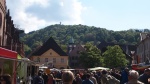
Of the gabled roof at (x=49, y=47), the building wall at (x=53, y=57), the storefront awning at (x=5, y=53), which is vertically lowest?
the storefront awning at (x=5, y=53)

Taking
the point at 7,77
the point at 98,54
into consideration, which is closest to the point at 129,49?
the point at 98,54

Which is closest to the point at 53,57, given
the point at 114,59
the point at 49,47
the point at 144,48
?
the point at 49,47

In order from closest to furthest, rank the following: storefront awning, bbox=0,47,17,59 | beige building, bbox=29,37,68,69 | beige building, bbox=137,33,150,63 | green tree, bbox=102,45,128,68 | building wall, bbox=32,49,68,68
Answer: storefront awning, bbox=0,47,17,59
beige building, bbox=137,33,150,63
green tree, bbox=102,45,128,68
beige building, bbox=29,37,68,69
building wall, bbox=32,49,68,68

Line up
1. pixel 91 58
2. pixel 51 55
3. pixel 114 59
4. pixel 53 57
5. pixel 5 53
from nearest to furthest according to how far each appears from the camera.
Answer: pixel 5 53
pixel 114 59
pixel 91 58
pixel 53 57
pixel 51 55

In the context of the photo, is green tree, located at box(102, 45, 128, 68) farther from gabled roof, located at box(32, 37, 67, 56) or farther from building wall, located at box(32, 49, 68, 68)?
gabled roof, located at box(32, 37, 67, 56)

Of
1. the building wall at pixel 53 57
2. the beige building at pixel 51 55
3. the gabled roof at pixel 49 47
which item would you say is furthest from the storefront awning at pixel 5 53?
the gabled roof at pixel 49 47

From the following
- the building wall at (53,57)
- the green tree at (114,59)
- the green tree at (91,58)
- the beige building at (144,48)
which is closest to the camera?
the beige building at (144,48)

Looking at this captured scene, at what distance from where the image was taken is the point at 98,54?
98438 mm

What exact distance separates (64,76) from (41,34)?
18802 cm

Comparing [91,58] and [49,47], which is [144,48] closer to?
[91,58]

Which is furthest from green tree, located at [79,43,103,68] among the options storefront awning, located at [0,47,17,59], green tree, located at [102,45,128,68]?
storefront awning, located at [0,47,17,59]

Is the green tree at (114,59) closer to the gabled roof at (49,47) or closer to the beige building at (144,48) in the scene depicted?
the beige building at (144,48)

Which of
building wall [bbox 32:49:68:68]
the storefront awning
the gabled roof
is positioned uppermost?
the gabled roof

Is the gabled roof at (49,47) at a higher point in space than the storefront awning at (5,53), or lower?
higher
